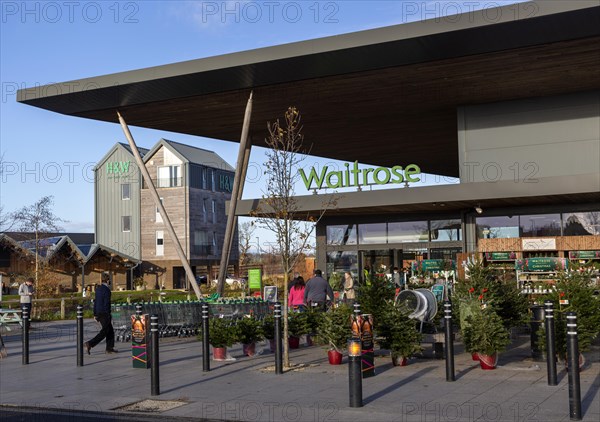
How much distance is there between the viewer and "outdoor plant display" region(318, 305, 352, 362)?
14.4m

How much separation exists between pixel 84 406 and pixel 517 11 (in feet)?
39.9

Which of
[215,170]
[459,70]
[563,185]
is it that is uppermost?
[215,170]

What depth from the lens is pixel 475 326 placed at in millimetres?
13438

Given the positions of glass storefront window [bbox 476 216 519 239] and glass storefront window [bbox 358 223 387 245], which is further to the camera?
glass storefront window [bbox 358 223 387 245]

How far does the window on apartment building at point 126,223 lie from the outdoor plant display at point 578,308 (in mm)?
58545

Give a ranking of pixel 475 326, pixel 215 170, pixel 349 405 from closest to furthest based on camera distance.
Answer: pixel 349 405 → pixel 475 326 → pixel 215 170

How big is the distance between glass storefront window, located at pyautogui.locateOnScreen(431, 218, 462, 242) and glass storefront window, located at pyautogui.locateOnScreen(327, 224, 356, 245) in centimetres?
333

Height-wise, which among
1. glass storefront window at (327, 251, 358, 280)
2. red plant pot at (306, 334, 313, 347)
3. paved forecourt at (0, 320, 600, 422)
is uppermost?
glass storefront window at (327, 251, 358, 280)

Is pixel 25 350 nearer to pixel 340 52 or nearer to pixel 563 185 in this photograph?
pixel 340 52

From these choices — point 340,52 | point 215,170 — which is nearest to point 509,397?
point 340,52

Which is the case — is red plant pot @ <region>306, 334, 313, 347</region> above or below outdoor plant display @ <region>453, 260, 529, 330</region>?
below

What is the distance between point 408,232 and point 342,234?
2822mm

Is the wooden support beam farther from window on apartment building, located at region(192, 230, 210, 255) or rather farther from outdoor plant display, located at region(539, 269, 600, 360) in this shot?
window on apartment building, located at region(192, 230, 210, 255)

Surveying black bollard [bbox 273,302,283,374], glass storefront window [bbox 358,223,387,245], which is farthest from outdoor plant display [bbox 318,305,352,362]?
glass storefront window [bbox 358,223,387,245]
